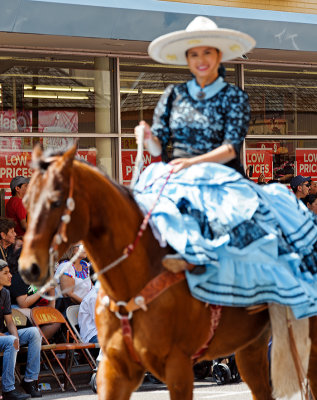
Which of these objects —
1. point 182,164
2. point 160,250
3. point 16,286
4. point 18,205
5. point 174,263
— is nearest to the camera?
point 174,263

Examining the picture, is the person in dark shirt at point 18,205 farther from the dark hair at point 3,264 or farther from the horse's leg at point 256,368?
the horse's leg at point 256,368

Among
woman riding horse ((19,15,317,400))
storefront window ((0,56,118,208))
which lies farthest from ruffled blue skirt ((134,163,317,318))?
storefront window ((0,56,118,208))

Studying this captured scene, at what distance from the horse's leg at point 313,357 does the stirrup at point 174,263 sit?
138cm

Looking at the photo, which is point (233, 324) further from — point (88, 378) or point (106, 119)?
point (106, 119)

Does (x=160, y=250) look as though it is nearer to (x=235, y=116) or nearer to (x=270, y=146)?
(x=235, y=116)

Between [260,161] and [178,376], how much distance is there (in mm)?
11681

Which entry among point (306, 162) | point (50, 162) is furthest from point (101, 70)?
point (50, 162)

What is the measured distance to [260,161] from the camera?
16000 millimetres

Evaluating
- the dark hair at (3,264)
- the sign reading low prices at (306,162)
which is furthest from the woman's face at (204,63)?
the sign reading low prices at (306,162)

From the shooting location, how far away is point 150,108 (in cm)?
1446

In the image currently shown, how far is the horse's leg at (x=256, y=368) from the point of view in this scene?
5758 millimetres

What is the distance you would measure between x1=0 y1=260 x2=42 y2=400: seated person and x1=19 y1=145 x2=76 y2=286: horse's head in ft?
17.6

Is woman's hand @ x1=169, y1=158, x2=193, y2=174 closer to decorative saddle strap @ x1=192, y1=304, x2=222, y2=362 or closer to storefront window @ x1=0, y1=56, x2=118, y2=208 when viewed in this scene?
decorative saddle strap @ x1=192, y1=304, x2=222, y2=362

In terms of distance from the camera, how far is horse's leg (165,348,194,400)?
15.0 ft
